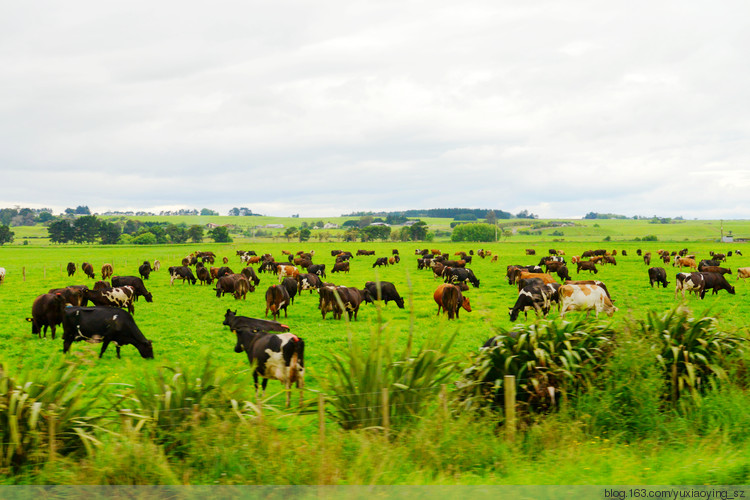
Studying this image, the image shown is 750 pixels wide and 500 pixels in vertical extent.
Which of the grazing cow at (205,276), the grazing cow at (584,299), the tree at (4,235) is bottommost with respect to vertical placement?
the grazing cow at (205,276)

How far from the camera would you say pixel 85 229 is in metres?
116

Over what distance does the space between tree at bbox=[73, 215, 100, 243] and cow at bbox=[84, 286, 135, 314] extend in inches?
4407

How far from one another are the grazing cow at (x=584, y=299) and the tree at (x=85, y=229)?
123906mm

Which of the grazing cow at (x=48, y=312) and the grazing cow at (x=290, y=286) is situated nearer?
the grazing cow at (x=48, y=312)

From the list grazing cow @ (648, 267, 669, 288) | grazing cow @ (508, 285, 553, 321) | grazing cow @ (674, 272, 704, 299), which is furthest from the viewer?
grazing cow @ (648, 267, 669, 288)

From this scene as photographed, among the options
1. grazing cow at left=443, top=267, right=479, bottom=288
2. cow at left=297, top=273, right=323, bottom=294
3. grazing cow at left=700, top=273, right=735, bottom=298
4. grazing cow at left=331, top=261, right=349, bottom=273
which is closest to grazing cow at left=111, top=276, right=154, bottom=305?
cow at left=297, top=273, right=323, bottom=294

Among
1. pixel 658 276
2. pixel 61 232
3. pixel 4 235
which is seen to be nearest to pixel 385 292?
pixel 658 276

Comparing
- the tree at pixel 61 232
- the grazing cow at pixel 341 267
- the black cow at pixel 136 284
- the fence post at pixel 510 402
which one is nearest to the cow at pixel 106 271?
the black cow at pixel 136 284

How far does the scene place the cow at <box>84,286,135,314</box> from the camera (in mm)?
19672

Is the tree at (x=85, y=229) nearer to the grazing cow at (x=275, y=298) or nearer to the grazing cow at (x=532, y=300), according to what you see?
the grazing cow at (x=275, y=298)

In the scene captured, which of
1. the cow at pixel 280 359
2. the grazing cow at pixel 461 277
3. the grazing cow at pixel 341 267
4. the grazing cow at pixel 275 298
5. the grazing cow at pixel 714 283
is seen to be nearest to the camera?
the cow at pixel 280 359

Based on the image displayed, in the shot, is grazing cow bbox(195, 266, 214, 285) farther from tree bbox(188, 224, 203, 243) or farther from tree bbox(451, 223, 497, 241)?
tree bbox(188, 224, 203, 243)

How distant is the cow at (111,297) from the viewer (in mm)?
19672

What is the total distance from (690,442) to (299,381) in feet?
21.6
